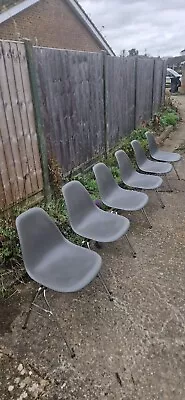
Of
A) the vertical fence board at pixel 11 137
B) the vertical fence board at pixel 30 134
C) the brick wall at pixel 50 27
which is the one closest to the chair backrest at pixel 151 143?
the vertical fence board at pixel 30 134

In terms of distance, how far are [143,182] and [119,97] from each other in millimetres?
2509

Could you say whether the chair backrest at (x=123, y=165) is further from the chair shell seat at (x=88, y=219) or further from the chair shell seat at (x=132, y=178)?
the chair shell seat at (x=88, y=219)

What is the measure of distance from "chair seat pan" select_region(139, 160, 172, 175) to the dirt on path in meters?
1.50

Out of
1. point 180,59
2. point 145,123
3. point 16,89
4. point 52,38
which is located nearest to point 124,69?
point 145,123

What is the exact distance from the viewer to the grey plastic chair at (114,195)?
3227 millimetres

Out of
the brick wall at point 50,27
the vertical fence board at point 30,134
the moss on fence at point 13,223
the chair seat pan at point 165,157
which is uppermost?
the brick wall at point 50,27

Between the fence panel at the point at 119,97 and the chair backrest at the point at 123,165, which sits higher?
the fence panel at the point at 119,97

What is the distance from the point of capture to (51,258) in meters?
2.37

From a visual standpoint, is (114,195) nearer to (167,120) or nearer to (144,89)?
(144,89)

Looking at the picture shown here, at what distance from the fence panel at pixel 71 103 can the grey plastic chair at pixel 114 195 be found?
2.40 ft

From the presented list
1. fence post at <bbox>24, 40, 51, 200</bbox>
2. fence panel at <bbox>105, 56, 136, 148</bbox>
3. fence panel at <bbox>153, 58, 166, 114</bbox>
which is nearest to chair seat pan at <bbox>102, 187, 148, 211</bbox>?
fence post at <bbox>24, 40, 51, 200</bbox>

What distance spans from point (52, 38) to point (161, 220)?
1001cm

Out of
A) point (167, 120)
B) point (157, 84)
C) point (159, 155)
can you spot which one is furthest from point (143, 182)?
point (157, 84)

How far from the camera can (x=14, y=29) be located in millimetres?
9406
